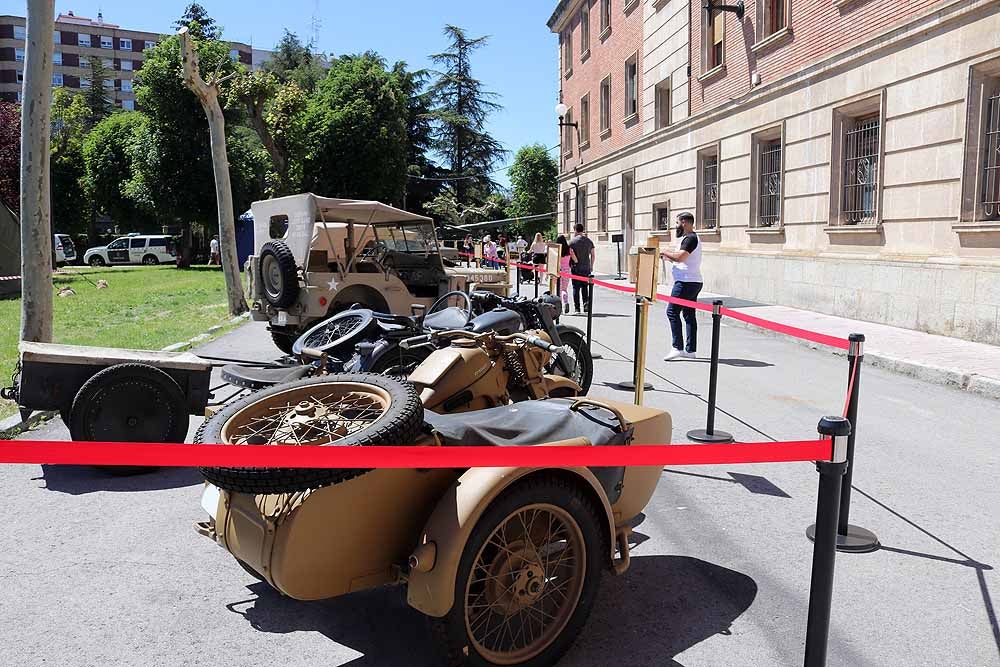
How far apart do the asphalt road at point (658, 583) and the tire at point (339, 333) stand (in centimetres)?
127

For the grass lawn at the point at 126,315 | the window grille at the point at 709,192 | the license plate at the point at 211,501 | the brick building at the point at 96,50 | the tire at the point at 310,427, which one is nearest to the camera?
the tire at the point at 310,427

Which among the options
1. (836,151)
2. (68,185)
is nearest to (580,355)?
(836,151)

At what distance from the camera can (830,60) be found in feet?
48.1

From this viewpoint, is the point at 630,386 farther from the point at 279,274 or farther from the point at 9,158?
the point at 9,158

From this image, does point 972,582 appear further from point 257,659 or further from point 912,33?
point 912,33

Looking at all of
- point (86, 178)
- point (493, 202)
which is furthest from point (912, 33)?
point (493, 202)

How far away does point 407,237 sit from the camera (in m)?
11.6

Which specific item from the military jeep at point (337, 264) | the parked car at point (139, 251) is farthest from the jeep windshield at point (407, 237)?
the parked car at point (139, 251)

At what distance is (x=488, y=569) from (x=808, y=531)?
2.25 m

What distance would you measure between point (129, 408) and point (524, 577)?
3.50 metres

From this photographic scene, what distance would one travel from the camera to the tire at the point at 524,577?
8.99ft

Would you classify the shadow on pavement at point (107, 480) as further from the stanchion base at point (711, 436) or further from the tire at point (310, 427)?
the stanchion base at point (711, 436)

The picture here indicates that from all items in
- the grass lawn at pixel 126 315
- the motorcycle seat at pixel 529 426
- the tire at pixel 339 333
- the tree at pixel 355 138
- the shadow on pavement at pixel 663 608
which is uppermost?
the tree at pixel 355 138

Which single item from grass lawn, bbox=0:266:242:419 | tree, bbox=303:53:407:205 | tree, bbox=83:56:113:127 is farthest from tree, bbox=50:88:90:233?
grass lawn, bbox=0:266:242:419
